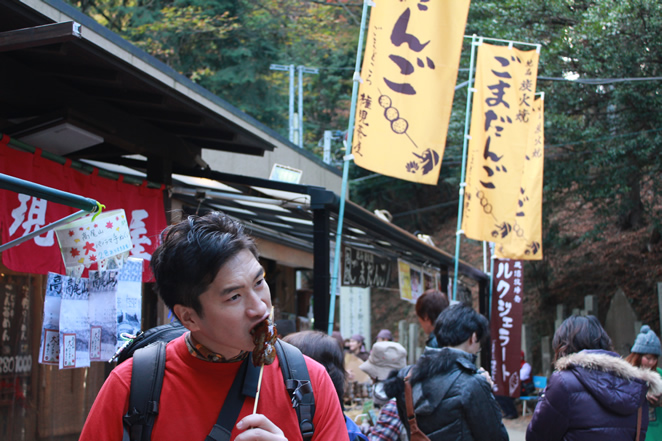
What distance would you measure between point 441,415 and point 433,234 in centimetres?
2617

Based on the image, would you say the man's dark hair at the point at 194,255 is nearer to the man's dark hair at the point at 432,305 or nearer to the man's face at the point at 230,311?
the man's face at the point at 230,311

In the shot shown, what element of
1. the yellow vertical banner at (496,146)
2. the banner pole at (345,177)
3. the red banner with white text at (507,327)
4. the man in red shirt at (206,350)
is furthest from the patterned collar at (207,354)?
the red banner with white text at (507,327)

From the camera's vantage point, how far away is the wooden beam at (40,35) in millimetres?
3287

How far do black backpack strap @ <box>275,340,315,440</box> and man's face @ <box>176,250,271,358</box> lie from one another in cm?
16

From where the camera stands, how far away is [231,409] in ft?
5.84

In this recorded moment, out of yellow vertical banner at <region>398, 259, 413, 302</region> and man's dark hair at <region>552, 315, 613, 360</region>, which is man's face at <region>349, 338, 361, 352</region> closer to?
yellow vertical banner at <region>398, 259, 413, 302</region>

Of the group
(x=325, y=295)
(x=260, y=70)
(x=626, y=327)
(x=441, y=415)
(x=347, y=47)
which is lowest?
(x=626, y=327)

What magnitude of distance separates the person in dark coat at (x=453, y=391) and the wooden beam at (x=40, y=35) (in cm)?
276

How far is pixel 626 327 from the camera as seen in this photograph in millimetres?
13641

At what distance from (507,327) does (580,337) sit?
8.45 meters

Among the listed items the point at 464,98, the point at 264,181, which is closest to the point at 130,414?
the point at 264,181

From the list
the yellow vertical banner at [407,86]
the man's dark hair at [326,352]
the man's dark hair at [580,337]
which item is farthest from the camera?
the yellow vertical banner at [407,86]

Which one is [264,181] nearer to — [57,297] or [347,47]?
[57,297]

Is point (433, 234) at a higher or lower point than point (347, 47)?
lower
